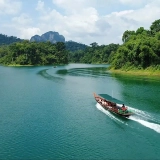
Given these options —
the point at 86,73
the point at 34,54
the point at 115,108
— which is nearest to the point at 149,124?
the point at 115,108

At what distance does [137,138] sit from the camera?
24984 millimetres

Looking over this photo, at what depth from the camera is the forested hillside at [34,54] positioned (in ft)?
507

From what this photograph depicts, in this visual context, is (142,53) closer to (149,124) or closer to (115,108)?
(115,108)

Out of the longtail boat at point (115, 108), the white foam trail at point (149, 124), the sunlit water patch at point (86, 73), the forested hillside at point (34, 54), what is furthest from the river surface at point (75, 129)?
the forested hillside at point (34, 54)

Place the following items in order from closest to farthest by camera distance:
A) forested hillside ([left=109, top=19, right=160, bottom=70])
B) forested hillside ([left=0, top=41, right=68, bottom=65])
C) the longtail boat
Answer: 1. the longtail boat
2. forested hillside ([left=109, top=19, right=160, bottom=70])
3. forested hillside ([left=0, top=41, right=68, bottom=65])

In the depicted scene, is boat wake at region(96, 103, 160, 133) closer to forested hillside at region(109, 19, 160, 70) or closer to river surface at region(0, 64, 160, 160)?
river surface at region(0, 64, 160, 160)

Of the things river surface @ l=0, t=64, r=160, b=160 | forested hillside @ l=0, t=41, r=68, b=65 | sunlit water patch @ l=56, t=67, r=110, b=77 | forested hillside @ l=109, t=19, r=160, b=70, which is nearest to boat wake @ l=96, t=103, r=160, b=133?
river surface @ l=0, t=64, r=160, b=160

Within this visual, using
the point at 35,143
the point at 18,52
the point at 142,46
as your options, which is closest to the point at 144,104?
the point at 35,143

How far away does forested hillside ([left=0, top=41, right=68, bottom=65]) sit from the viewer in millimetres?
154500

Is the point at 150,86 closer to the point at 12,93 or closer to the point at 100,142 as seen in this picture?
the point at 12,93

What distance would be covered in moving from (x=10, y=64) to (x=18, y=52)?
947 centimetres

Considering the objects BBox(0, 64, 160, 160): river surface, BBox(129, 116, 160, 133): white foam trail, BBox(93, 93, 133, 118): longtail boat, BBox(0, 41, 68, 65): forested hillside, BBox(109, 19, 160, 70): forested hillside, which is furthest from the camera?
BBox(0, 41, 68, 65): forested hillside

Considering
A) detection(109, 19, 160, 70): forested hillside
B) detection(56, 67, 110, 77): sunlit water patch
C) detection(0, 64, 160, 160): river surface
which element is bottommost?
detection(0, 64, 160, 160): river surface

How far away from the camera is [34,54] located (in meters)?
162
